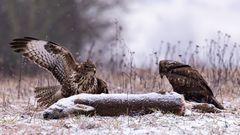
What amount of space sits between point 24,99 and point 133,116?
3943 millimetres

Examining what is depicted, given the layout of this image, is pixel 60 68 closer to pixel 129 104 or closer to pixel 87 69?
pixel 87 69

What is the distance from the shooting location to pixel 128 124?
26.4ft

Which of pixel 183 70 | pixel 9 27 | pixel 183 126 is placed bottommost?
pixel 183 126

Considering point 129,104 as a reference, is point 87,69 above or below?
above

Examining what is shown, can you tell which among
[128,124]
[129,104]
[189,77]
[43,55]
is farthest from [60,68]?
[128,124]

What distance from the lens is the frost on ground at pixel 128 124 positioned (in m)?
7.76

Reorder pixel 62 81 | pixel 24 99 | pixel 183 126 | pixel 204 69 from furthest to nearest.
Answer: pixel 204 69
pixel 24 99
pixel 62 81
pixel 183 126

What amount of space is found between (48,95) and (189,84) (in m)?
2.03

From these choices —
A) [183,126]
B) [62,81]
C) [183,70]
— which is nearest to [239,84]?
[183,70]

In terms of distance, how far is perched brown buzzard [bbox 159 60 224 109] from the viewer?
9961mm

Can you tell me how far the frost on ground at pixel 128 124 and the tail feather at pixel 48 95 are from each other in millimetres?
903

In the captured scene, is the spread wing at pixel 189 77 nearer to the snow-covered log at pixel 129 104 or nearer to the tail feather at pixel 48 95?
the snow-covered log at pixel 129 104

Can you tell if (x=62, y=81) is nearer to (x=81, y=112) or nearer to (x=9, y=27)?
(x=81, y=112)

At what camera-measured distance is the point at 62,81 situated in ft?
32.8
